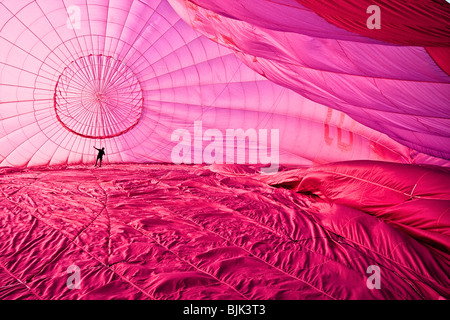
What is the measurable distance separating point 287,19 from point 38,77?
192 inches

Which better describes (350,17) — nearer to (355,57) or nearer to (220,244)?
(355,57)

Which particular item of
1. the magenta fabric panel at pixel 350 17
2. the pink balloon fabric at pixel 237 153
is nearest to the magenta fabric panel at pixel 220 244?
the pink balloon fabric at pixel 237 153

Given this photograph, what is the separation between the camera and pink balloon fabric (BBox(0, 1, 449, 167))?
5430 mm

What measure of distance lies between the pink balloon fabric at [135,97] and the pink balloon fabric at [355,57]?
1926 millimetres

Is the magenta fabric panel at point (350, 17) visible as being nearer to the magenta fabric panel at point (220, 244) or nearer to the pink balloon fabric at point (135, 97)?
the magenta fabric panel at point (220, 244)

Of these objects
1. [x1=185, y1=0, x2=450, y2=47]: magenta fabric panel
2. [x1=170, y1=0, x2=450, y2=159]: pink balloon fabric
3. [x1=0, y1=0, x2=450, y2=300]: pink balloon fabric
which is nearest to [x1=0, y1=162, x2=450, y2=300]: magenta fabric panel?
[x1=0, y1=0, x2=450, y2=300]: pink balloon fabric

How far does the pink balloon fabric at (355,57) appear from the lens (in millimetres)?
1933

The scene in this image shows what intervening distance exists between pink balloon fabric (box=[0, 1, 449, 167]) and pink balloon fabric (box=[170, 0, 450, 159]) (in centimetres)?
193

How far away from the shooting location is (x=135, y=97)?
6.45 m

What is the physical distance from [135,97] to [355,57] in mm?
4743

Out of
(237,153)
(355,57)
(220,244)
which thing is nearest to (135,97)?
(237,153)

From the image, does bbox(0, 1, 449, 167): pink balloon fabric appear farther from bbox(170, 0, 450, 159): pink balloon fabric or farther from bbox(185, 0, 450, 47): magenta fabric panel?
bbox(185, 0, 450, 47): magenta fabric panel

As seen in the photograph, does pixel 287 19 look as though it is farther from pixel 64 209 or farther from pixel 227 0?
pixel 64 209

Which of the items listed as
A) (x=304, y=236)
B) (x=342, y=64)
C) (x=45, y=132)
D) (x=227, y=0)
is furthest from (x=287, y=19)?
(x=45, y=132)
